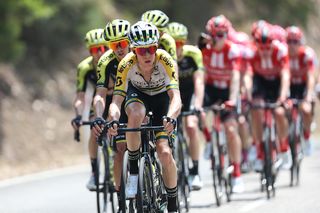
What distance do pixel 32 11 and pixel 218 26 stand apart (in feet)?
30.6

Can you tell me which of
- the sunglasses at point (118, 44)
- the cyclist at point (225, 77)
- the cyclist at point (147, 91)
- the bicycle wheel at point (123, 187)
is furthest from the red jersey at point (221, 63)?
the bicycle wheel at point (123, 187)

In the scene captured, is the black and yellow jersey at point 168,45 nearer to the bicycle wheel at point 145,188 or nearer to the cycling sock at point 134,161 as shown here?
the cycling sock at point 134,161

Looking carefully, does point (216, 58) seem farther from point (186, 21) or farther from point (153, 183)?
point (186, 21)

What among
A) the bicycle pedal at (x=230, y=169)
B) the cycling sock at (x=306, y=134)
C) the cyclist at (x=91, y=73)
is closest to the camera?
the cyclist at (x=91, y=73)

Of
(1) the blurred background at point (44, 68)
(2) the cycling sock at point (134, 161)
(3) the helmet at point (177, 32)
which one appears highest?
(1) the blurred background at point (44, 68)

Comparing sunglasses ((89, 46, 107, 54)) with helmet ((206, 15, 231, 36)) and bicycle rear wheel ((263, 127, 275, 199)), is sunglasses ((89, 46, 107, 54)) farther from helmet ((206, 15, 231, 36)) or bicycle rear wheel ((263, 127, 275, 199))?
bicycle rear wheel ((263, 127, 275, 199))

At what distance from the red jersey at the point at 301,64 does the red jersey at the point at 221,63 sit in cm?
228

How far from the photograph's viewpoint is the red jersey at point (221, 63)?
45.8ft

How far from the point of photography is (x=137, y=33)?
9312mm

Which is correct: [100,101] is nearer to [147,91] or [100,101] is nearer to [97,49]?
[147,91]

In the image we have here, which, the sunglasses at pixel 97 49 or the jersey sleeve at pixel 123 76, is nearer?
the jersey sleeve at pixel 123 76

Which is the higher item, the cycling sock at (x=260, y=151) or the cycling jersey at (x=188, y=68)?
the cycling jersey at (x=188, y=68)

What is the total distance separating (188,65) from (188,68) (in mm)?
48

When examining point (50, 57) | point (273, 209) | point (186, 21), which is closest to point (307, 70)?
point (273, 209)
